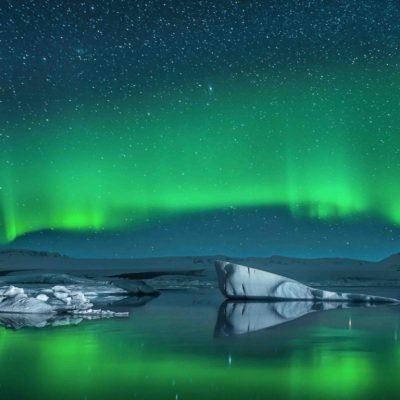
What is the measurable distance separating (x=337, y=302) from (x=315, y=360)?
1295 centimetres

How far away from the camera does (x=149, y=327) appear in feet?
38.8

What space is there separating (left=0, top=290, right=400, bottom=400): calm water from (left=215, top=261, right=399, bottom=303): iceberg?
855 centimetres

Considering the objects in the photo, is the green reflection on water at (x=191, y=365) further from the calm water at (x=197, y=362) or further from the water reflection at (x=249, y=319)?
the water reflection at (x=249, y=319)

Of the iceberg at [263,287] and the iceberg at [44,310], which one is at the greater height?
the iceberg at [44,310]

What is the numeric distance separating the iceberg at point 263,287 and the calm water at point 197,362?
8.55m

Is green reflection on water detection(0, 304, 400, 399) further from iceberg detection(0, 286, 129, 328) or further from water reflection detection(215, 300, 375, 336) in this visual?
iceberg detection(0, 286, 129, 328)

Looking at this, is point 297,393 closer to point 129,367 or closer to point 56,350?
point 129,367

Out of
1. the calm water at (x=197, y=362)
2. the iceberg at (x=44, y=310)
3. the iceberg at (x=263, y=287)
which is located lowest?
the iceberg at (x=263, y=287)

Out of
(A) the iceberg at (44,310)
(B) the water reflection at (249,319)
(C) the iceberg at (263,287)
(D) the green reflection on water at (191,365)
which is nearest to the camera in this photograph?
(D) the green reflection on water at (191,365)

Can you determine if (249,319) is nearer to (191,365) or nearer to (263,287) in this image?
(191,365)

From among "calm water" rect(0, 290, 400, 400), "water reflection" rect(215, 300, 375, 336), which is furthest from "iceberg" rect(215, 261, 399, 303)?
"calm water" rect(0, 290, 400, 400)

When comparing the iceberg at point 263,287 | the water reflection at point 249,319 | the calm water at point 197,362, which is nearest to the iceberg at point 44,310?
the calm water at point 197,362

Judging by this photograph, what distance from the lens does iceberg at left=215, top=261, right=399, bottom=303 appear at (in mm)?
20906

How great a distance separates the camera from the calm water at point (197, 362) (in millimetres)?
5859
